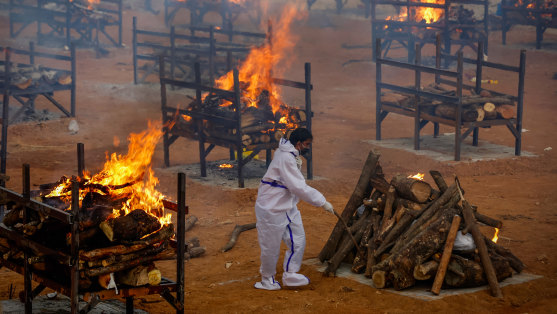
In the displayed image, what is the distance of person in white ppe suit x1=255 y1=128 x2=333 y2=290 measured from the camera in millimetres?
8242

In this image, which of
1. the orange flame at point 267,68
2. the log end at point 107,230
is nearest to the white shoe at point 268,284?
the log end at point 107,230

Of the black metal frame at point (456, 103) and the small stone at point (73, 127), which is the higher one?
the black metal frame at point (456, 103)

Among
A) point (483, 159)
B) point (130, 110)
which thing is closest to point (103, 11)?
point (130, 110)

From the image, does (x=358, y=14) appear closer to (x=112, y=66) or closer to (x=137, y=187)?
(x=112, y=66)

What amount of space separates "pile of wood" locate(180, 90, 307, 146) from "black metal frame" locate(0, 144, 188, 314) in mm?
7090

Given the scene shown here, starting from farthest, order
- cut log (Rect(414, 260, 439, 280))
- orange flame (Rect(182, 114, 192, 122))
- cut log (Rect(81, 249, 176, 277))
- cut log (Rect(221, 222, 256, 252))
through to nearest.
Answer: orange flame (Rect(182, 114, 192, 122)) → cut log (Rect(221, 222, 256, 252)) → cut log (Rect(414, 260, 439, 280)) → cut log (Rect(81, 249, 176, 277))

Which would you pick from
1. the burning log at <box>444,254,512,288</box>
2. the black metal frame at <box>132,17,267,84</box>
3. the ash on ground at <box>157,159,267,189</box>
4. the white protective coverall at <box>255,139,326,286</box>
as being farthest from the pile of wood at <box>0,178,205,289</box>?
the black metal frame at <box>132,17,267,84</box>

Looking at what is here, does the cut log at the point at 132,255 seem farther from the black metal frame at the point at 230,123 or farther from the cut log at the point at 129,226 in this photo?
the black metal frame at the point at 230,123

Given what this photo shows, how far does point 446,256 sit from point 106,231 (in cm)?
367

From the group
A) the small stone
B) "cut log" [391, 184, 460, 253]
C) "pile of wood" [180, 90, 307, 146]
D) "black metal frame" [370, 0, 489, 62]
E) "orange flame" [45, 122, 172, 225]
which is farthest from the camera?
"black metal frame" [370, 0, 489, 62]

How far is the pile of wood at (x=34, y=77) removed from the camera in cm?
1872

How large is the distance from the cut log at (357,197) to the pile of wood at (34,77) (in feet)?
40.1

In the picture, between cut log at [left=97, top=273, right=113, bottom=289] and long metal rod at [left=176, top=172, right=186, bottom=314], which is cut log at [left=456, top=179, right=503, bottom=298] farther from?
cut log at [left=97, top=273, right=113, bottom=289]

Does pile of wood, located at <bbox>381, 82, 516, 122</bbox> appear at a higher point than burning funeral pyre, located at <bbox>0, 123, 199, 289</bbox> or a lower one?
higher
